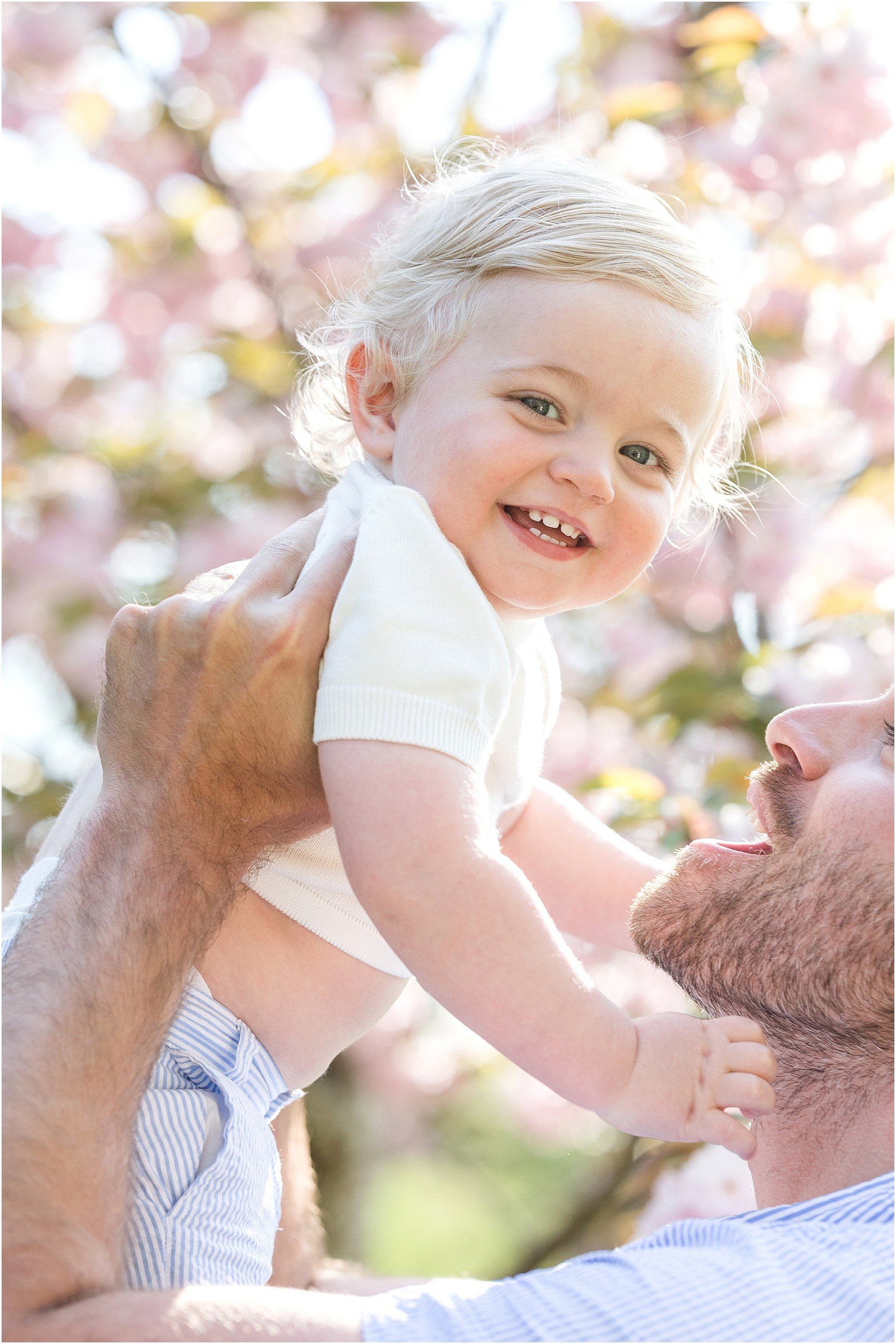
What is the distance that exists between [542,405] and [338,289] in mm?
1903

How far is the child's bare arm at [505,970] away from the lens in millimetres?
1066

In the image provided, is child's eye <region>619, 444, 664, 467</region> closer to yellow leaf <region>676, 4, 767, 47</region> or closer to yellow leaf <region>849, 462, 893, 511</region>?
yellow leaf <region>849, 462, 893, 511</region>

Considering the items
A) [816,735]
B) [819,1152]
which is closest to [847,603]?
[816,735]

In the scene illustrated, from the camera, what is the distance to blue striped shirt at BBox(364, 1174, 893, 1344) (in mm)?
1056

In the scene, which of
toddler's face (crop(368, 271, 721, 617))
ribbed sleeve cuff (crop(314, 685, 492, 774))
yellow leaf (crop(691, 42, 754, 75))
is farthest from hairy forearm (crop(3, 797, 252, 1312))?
yellow leaf (crop(691, 42, 754, 75))

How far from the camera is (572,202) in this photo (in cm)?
147

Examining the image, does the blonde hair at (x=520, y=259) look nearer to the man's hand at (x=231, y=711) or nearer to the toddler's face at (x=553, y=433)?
the toddler's face at (x=553, y=433)

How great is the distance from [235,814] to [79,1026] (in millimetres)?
271

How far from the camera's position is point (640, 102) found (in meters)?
3.08

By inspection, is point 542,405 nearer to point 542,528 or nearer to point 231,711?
point 542,528

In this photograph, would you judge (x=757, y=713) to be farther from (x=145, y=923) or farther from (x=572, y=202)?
(x=145, y=923)

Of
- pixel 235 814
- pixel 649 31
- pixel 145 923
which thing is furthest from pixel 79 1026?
pixel 649 31

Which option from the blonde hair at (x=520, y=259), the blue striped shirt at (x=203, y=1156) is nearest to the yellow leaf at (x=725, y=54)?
the blonde hair at (x=520, y=259)

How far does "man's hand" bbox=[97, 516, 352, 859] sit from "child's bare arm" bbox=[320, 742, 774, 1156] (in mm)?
200
